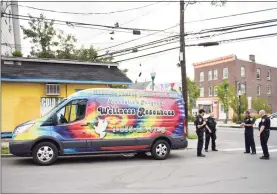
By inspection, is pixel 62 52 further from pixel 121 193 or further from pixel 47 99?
pixel 121 193

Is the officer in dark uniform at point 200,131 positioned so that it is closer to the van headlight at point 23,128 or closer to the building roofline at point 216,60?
the van headlight at point 23,128

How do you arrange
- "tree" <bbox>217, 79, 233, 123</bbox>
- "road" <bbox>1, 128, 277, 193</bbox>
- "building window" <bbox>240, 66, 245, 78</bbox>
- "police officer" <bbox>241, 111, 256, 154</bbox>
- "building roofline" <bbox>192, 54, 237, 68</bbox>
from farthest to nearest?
1. "building window" <bbox>240, 66, 245, 78</bbox>
2. "building roofline" <bbox>192, 54, 237, 68</bbox>
3. "tree" <bbox>217, 79, 233, 123</bbox>
4. "police officer" <bbox>241, 111, 256, 154</bbox>
5. "road" <bbox>1, 128, 277, 193</bbox>

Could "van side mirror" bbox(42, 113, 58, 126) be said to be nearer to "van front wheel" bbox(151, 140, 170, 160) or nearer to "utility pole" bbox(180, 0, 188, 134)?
"van front wheel" bbox(151, 140, 170, 160)

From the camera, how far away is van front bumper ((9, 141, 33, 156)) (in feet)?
34.7

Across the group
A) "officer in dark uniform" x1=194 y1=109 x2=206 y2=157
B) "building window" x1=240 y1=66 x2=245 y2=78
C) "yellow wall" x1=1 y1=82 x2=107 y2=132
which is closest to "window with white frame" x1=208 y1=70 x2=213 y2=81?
"building window" x1=240 y1=66 x2=245 y2=78

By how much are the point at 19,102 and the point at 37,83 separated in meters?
1.25

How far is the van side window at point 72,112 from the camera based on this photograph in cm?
1116

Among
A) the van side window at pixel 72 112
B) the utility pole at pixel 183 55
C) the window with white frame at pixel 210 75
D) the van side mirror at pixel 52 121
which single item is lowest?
the van side mirror at pixel 52 121

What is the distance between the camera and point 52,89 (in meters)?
18.2

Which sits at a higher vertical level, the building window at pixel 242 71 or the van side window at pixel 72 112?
the building window at pixel 242 71

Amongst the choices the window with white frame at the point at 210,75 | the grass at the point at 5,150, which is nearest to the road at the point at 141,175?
the grass at the point at 5,150

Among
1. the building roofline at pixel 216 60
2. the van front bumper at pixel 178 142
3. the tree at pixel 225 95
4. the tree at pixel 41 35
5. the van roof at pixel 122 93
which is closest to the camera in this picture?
the van roof at pixel 122 93

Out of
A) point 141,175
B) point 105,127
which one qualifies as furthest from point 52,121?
point 141,175

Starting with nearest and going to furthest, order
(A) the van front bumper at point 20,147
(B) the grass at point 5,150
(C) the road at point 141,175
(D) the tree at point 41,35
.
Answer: (C) the road at point 141,175 → (A) the van front bumper at point 20,147 → (B) the grass at point 5,150 → (D) the tree at point 41,35
